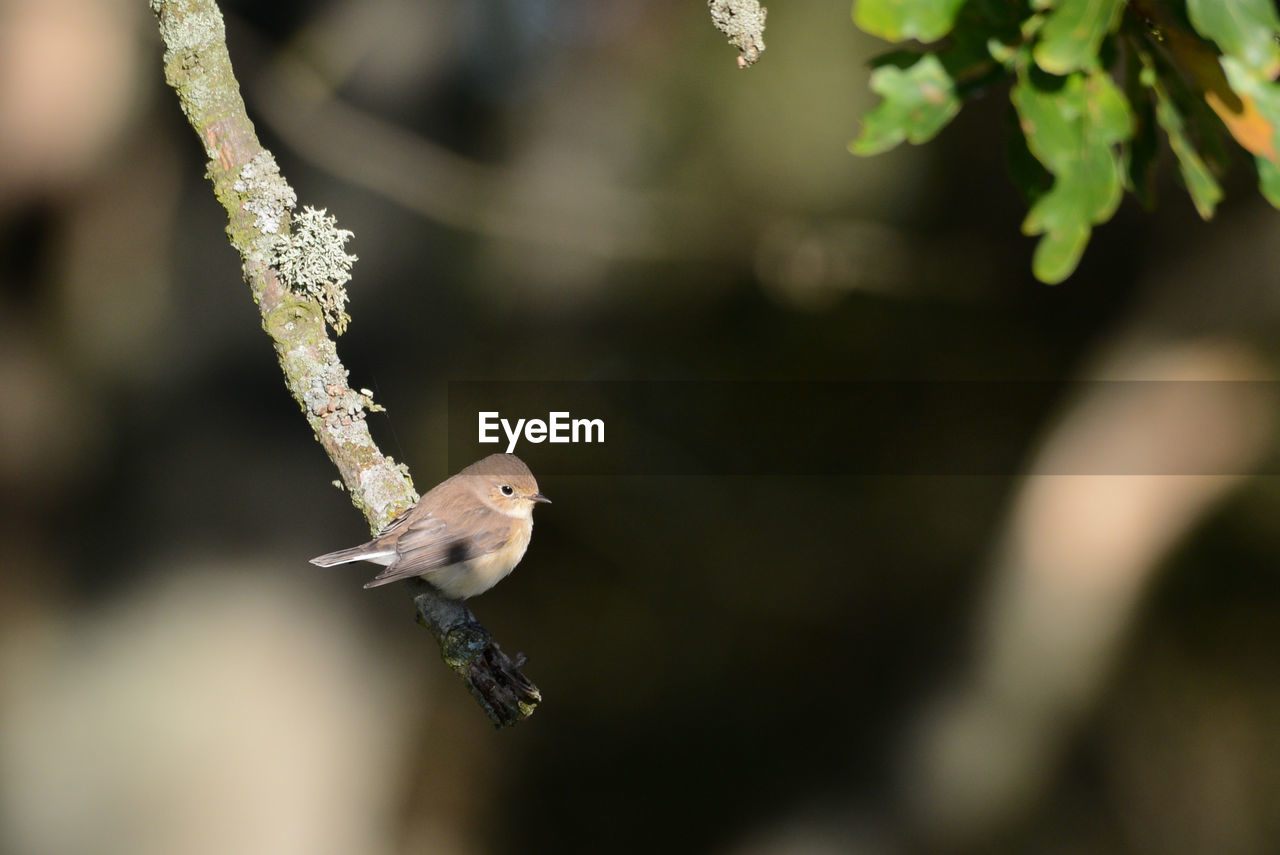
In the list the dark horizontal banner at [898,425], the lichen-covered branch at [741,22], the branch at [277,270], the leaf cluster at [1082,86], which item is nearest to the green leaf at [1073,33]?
the leaf cluster at [1082,86]

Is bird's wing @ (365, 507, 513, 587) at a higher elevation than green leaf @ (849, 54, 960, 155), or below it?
below

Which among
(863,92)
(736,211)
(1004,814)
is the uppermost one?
(863,92)

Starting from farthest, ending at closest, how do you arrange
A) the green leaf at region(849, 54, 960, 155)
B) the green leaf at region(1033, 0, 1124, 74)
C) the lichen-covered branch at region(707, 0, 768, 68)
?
the lichen-covered branch at region(707, 0, 768, 68) < the green leaf at region(849, 54, 960, 155) < the green leaf at region(1033, 0, 1124, 74)

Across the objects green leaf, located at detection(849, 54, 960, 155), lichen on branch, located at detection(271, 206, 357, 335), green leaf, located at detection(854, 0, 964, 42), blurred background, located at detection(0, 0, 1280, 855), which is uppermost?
blurred background, located at detection(0, 0, 1280, 855)

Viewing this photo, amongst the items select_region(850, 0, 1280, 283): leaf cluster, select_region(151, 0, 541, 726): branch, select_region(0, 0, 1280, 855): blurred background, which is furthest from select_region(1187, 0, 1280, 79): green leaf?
select_region(0, 0, 1280, 855): blurred background

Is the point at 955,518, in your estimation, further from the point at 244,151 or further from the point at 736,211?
the point at 244,151

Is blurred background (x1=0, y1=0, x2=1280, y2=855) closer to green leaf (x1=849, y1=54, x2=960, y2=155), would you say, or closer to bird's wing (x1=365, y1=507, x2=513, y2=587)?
bird's wing (x1=365, y1=507, x2=513, y2=587)

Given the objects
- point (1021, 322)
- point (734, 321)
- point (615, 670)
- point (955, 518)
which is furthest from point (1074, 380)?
point (615, 670)

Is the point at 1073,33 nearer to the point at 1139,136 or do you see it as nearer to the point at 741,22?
the point at 1139,136
